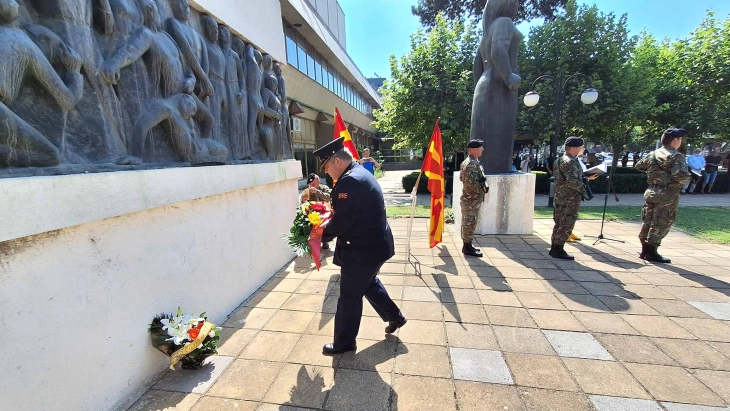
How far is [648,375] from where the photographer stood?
2252 millimetres

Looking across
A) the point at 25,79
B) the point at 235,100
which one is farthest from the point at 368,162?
the point at 25,79

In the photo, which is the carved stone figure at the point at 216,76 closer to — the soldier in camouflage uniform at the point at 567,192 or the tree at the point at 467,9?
the soldier in camouflage uniform at the point at 567,192

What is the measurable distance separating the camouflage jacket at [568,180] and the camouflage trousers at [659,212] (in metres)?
0.95

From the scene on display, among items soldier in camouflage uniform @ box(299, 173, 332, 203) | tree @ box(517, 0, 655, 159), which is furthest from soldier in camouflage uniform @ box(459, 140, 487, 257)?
tree @ box(517, 0, 655, 159)

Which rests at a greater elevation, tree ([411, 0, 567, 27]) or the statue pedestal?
tree ([411, 0, 567, 27])

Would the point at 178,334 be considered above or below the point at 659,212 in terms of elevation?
below

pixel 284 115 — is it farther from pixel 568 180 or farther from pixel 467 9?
pixel 467 9

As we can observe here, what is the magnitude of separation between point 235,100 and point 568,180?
499cm

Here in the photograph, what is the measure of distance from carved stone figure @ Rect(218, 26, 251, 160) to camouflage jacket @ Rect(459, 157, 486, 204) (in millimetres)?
3476

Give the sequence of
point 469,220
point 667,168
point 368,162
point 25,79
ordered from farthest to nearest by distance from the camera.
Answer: point 368,162
point 469,220
point 667,168
point 25,79

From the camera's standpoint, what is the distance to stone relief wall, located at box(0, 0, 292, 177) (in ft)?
5.66

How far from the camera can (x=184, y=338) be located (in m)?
2.34

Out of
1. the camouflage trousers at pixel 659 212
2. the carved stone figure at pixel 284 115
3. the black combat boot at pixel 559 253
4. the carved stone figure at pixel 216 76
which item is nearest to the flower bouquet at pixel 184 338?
the carved stone figure at pixel 216 76

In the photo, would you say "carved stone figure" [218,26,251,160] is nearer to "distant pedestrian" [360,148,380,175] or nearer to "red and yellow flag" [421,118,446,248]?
"distant pedestrian" [360,148,380,175]
